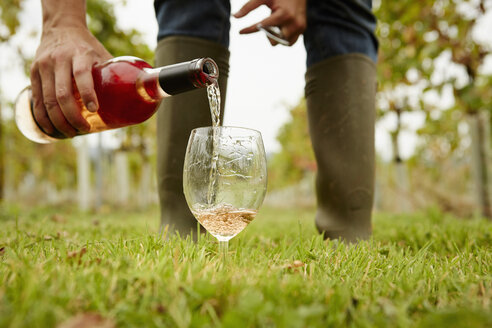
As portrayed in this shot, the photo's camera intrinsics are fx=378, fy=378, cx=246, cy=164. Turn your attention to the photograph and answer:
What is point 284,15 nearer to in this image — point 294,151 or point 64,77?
point 64,77

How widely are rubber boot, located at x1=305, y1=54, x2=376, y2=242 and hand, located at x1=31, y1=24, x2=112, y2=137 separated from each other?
122cm

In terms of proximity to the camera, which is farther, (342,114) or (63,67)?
(342,114)

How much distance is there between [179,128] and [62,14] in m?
0.74

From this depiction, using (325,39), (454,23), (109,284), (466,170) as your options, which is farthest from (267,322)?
(466,170)

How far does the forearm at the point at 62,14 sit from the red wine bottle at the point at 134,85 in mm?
301

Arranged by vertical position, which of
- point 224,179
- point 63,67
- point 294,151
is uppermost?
point 294,151

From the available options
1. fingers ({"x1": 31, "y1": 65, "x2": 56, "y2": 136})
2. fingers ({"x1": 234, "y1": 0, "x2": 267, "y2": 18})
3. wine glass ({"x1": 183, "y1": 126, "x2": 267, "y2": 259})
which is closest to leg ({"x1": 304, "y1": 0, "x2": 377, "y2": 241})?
fingers ({"x1": 234, "y1": 0, "x2": 267, "y2": 18})

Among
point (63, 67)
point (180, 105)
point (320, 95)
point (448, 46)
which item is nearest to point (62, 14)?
point (63, 67)

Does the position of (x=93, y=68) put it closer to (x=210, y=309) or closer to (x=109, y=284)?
(x=109, y=284)

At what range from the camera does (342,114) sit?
2.13 meters

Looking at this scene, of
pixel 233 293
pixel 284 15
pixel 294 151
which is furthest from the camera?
pixel 294 151

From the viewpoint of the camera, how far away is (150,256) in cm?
126

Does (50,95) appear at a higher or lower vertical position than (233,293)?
higher

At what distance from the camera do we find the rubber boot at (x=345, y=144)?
2121 millimetres
